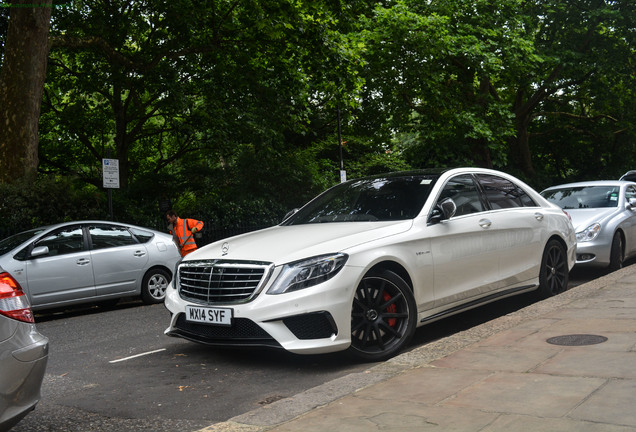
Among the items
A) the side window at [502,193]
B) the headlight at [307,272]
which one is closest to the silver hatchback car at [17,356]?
the headlight at [307,272]

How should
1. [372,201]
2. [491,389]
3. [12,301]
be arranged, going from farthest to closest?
[372,201]
[491,389]
[12,301]

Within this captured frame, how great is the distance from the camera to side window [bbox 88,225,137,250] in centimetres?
1113

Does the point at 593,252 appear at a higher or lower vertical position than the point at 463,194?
lower

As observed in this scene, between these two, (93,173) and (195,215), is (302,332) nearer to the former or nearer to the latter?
(195,215)

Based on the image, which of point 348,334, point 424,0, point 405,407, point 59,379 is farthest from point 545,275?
point 424,0

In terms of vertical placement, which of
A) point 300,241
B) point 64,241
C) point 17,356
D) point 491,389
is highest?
point 300,241

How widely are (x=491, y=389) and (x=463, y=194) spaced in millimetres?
3280

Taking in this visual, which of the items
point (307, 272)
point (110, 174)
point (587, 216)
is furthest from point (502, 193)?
point (110, 174)

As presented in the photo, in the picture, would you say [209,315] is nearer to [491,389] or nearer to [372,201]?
[372,201]

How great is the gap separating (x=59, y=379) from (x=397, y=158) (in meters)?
25.8

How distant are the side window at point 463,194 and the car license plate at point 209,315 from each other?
8.31 ft

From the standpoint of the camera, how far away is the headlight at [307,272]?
5.41m

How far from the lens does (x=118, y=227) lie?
1168 cm

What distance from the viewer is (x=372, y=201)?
6863 mm
